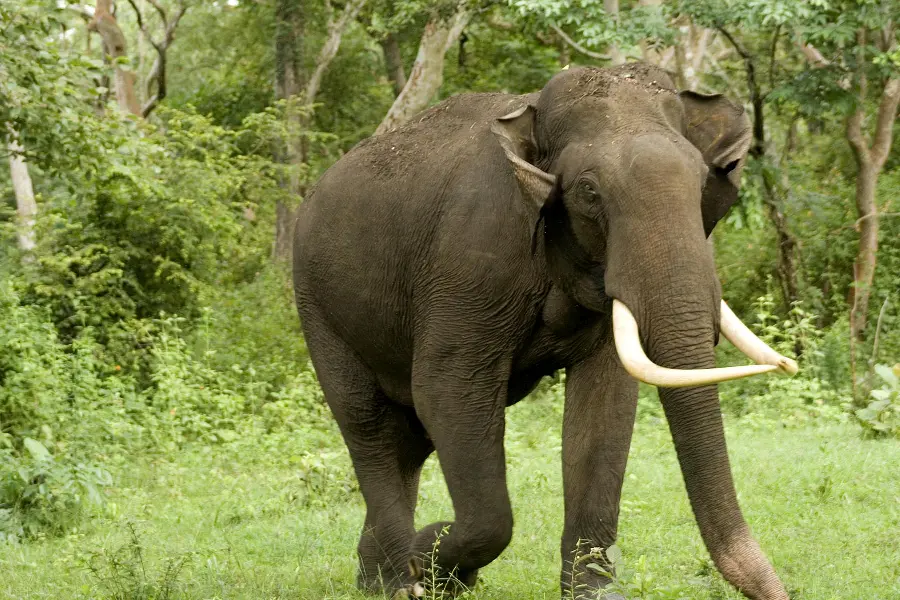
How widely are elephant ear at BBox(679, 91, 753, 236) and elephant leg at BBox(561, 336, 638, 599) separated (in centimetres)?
85

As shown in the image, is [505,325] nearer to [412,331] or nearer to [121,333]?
[412,331]

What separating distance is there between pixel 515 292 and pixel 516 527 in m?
2.93

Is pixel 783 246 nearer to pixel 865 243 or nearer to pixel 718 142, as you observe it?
pixel 865 243

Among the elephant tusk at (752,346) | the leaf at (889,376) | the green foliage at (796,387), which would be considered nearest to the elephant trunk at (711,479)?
the elephant tusk at (752,346)

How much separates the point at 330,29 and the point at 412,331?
17.6 m

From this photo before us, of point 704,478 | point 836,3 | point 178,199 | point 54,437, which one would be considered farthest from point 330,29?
point 704,478

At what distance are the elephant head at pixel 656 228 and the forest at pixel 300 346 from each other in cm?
43

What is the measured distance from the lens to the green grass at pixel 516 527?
6074 millimetres

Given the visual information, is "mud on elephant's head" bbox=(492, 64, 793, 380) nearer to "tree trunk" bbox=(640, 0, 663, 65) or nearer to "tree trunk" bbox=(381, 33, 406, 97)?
"tree trunk" bbox=(640, 0, 663, 65)

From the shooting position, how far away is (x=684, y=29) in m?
16.5

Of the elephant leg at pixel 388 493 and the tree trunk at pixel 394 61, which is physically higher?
the tree trunk at pixel 394 61

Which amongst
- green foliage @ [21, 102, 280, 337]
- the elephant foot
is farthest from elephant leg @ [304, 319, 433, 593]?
green foliage @ [21, 102, 280, 337]

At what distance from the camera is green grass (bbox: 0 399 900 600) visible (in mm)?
6074

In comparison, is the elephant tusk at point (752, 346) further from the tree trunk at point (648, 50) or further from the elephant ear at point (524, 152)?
the tree trunk at point (648, 50)
